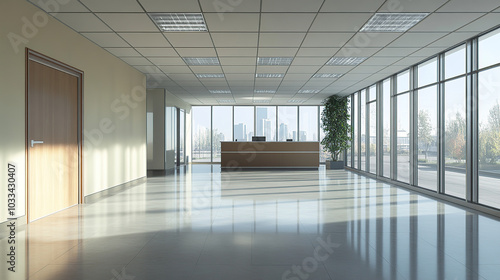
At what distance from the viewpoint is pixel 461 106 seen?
7.00 metres

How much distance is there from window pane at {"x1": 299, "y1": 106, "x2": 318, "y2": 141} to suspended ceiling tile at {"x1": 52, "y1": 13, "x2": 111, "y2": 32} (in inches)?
523

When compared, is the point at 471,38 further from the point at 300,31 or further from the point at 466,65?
the point at 300,31

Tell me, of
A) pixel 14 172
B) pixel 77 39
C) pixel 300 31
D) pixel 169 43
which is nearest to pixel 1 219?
pixel 14 172

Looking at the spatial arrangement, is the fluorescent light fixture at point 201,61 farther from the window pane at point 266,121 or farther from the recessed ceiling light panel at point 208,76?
the window pane at point 266,121

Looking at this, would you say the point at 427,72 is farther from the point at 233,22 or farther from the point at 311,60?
the point at 233,22

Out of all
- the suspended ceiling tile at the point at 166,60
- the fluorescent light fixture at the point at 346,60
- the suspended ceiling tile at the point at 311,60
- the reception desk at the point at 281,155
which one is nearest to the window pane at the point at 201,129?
the reception desk at the point at 281,155

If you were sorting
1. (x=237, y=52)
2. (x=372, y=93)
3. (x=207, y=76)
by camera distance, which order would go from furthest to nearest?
(x=372, y=93) → (x=207, y=76) → (x=237, y=52)

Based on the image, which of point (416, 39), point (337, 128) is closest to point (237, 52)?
point (416, 39)

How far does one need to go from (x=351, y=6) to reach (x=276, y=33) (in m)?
1.52

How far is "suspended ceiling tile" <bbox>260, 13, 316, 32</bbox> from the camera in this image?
5207mm

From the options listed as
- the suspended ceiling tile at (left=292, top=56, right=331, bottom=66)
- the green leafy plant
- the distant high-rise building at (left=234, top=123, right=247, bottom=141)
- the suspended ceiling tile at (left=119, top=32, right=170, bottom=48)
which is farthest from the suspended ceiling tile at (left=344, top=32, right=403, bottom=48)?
the distant high-rise building at (left=234, top=123, right=247, bottom=141)

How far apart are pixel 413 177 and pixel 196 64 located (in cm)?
603

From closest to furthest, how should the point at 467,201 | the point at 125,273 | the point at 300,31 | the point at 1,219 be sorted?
1. the point at 125,273
2. the point at 1,219
3. the point at 300,31
4. the point at 467,201

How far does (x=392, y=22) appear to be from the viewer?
5.57m
